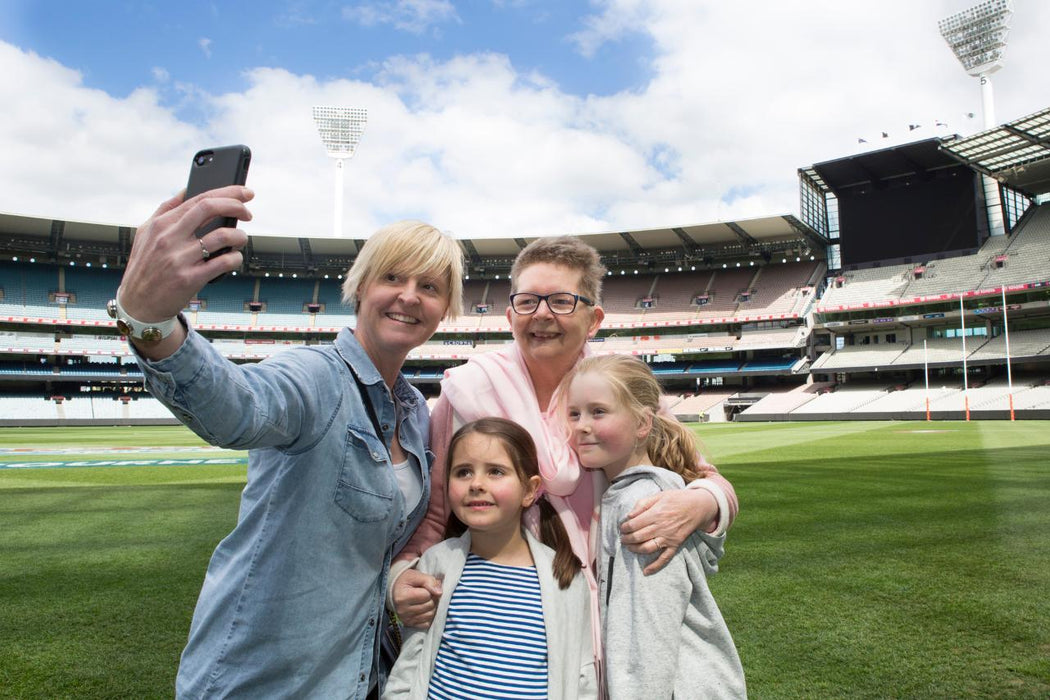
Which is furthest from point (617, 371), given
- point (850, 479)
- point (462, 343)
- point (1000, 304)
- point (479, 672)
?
point (462, 343)

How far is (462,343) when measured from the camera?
55.3 meters

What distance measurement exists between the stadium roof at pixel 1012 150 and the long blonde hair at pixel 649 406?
141 feet

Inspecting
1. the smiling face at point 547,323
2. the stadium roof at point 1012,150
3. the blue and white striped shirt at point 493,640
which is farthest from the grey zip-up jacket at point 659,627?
the stadium roof at point 1012,150

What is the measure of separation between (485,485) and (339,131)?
58.5 meters

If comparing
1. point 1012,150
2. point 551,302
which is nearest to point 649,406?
point 551,302

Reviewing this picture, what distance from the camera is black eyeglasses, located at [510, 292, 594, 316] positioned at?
248cm

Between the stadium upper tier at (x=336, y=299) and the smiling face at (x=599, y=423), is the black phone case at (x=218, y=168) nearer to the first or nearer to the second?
the smiling face at (x=599, y=423)

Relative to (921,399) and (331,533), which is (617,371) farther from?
(921,399)

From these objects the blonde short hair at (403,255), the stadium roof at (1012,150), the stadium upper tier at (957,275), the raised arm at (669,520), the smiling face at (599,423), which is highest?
the stadium roof at (1012,150)

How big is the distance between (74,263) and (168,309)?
199 feet

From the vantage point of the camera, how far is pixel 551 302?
8.15ft

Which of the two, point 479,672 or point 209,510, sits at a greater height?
point 479,672

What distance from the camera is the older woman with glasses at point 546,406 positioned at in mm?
2064

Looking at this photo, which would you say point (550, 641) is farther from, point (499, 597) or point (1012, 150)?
point (1012, 150)
